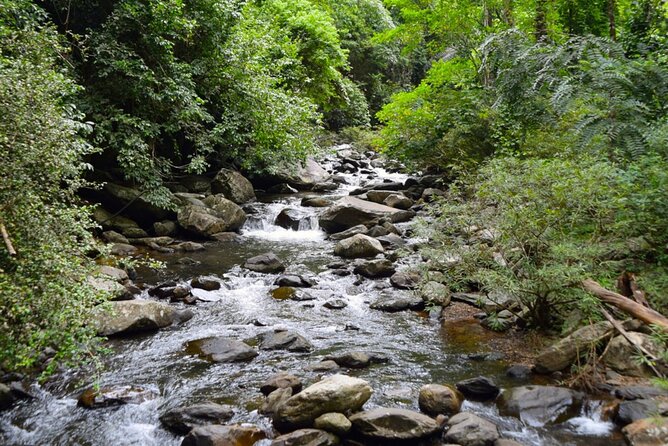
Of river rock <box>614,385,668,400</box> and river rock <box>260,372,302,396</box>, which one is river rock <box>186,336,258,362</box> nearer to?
river rock <box>260,372,302,396</box>

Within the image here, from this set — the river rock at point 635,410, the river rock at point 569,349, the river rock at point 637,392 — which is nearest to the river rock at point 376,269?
the river rock at point 569,349

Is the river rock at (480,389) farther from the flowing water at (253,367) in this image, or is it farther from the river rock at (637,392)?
the river rock at (637,392)

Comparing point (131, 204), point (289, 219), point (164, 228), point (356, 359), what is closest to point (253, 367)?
point (356, 359)

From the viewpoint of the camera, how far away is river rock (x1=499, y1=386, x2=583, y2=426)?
4.59 meters

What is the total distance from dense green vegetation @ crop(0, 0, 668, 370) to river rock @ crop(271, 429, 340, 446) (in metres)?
1.96

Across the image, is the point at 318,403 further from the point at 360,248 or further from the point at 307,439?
the point at 360,248

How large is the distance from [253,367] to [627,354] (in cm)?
445

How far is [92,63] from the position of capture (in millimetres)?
11055

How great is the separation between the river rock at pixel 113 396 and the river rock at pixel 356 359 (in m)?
2.23

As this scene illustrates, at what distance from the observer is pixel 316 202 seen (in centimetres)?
1634

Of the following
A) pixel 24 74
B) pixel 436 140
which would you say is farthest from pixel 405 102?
pixel 24 74

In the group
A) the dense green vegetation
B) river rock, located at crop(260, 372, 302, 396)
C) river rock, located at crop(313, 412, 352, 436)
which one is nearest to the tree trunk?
the dense green vegetation

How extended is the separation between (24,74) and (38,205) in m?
1.59

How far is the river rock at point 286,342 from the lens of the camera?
6430 mm
